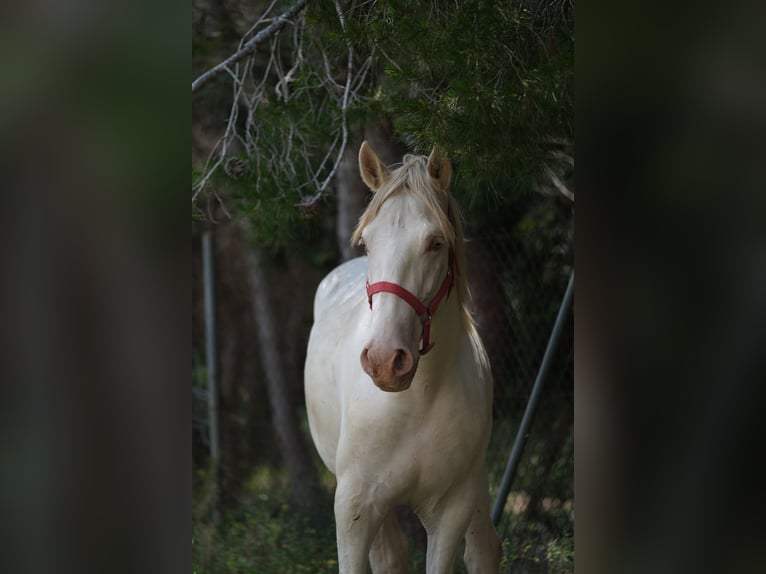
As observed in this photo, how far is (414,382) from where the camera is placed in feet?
9.34

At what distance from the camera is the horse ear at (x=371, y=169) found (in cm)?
288

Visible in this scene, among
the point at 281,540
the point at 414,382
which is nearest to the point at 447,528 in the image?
the point at 414,382

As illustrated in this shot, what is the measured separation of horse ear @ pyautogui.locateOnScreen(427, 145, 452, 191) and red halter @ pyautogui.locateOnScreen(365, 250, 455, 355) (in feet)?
0.81

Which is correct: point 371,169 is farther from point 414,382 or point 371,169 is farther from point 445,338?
point 414,382

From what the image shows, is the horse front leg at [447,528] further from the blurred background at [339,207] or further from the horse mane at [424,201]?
the blurred background at [339,207]

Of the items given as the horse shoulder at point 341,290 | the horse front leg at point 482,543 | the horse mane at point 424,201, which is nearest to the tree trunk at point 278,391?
the horse shoulder at point 341,290

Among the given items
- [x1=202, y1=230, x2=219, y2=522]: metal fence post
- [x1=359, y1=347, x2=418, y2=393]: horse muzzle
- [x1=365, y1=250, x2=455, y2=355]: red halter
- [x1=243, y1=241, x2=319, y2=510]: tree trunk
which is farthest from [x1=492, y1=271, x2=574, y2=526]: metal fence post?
[x1=202, y1=230, x2=219, y2=522]: metal fence post

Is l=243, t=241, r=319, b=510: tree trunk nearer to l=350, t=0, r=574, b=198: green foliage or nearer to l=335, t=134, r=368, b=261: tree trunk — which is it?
l=335, t=134, r=368, b=261: tree trunk

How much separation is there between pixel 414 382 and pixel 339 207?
3858 mm

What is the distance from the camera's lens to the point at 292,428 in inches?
292

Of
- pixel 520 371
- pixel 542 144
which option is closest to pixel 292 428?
pixel 520 371
